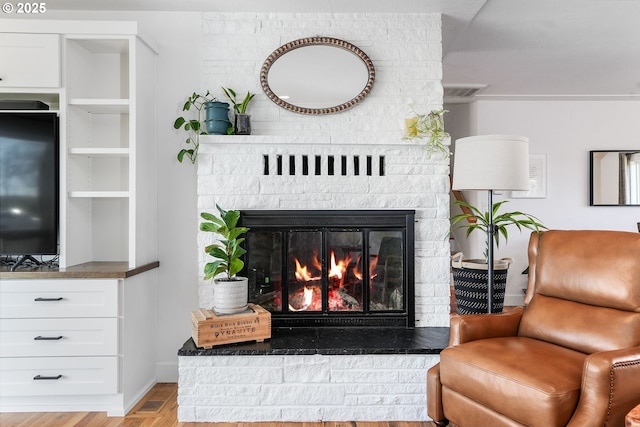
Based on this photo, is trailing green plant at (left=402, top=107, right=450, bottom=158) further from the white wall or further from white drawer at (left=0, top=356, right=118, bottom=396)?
the white wall

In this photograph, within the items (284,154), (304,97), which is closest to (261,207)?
(284,154)

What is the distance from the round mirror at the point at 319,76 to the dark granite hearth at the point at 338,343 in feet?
4.71

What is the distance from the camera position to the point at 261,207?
107 inches

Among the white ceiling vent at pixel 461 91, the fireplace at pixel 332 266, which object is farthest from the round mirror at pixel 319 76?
the white ceiling vent at pixel 461 91

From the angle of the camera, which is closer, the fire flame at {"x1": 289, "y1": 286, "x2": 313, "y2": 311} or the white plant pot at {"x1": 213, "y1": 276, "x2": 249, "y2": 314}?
the white plant pot at {"x1": 213, "y1": 276, "x2": 249, "y2": 314}

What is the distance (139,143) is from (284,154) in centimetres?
91

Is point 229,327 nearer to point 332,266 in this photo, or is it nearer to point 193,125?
point 332,266

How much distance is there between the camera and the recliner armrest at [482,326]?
2.05 meters

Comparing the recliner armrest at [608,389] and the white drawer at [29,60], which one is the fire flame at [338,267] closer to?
the recliner armrest at [608,389]

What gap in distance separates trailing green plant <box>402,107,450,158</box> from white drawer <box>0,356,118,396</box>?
2.27m

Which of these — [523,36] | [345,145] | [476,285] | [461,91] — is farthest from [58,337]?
[461,91]

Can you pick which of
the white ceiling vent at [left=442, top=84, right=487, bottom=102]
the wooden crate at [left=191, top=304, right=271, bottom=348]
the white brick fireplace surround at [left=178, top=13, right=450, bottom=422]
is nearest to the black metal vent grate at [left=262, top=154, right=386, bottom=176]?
the white brick fireplace surround at [left=178, top=13, right=450, bottom=422]

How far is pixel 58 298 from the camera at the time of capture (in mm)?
2301

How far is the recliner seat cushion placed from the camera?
1.53 meters
